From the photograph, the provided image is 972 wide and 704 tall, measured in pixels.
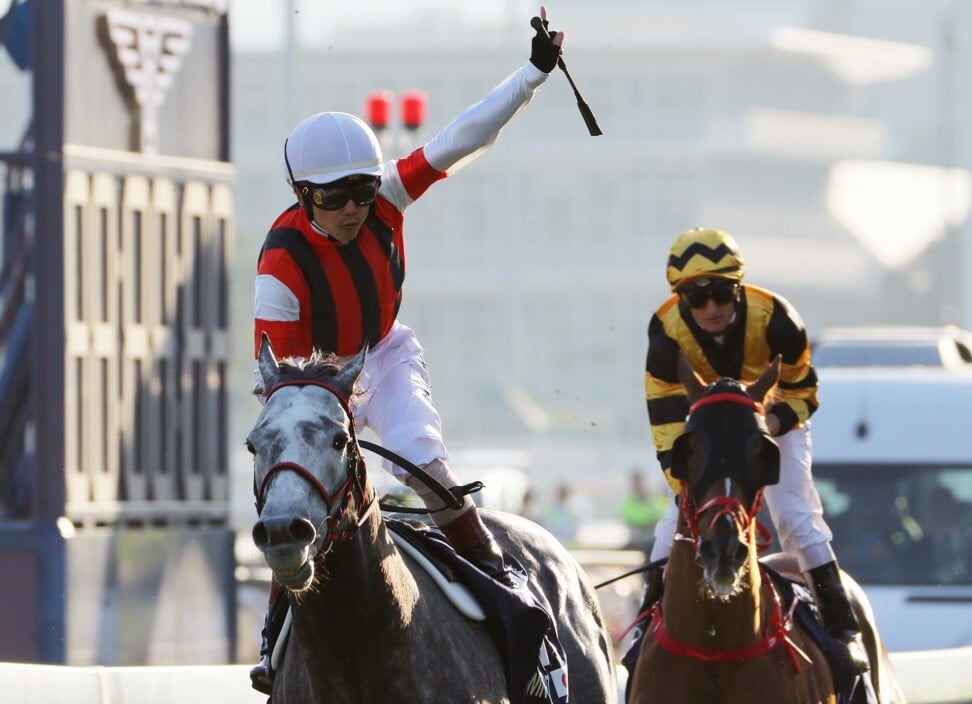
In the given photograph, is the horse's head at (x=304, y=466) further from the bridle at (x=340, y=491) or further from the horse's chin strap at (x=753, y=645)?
the horse's chin strap at (x=753, y=645)

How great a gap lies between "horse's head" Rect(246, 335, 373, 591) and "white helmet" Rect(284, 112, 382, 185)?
2.70 ft

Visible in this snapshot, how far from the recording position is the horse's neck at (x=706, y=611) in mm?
7176

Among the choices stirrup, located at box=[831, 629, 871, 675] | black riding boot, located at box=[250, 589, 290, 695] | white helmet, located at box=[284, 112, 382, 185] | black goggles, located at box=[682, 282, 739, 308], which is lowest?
stirrup, located at box=[831, 629, 871, 675]

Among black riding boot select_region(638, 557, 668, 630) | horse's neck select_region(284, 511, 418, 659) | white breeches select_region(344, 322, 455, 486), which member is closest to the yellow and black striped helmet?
black riding boot select_region(638, 557, 668, 630)

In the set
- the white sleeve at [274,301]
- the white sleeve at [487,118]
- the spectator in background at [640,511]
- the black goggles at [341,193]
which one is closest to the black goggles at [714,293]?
the white sleeve at [487,118]

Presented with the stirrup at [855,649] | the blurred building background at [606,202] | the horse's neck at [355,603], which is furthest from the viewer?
the blurred building background at [606,202]

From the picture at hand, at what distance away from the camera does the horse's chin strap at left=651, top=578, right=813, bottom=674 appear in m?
7.19

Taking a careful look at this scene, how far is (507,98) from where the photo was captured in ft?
21.5

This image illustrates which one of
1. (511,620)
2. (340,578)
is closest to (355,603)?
(340,578)

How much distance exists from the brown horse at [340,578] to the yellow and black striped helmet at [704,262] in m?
1.85

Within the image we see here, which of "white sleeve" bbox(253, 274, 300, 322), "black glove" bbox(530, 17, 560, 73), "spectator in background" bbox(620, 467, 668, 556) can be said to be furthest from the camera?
"spectator in background" bbox(620, 467, 668, 556)

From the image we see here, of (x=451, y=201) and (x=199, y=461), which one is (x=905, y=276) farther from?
(x=199, y=461)

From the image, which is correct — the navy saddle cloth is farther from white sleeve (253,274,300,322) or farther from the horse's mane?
the horse's mane

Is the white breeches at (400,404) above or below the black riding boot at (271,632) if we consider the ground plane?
above
